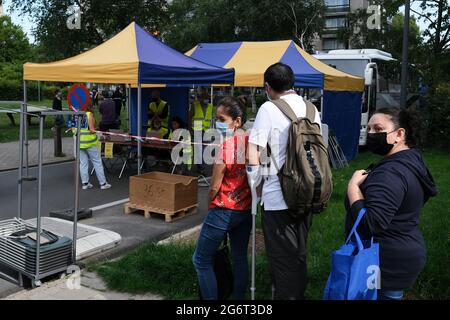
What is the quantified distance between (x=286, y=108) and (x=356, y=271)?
119cm

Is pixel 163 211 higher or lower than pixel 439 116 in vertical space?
lower

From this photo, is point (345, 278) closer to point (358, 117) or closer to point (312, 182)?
point (312, 182)

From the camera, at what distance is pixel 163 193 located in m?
6.98

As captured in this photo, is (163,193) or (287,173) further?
(163,193)

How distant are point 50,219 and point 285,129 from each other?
4.41 metres

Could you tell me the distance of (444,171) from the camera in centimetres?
1126

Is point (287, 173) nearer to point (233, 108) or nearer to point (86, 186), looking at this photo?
point (233, 108)

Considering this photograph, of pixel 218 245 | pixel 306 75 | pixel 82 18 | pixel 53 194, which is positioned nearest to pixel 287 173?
pixel 218 245

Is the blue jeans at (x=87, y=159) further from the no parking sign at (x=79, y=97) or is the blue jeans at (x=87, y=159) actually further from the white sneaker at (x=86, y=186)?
the no parking sign at (x=79, y=97)

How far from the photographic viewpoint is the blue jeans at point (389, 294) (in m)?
2.79

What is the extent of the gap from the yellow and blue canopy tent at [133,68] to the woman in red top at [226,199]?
5.00 m

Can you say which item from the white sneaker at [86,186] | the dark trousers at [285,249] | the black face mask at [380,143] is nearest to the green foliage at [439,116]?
the white sneaker at [86,186]

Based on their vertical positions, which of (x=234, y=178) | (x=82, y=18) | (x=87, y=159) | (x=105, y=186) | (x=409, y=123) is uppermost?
(x=82, y=18)

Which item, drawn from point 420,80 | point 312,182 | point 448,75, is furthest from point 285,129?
point 420,80
